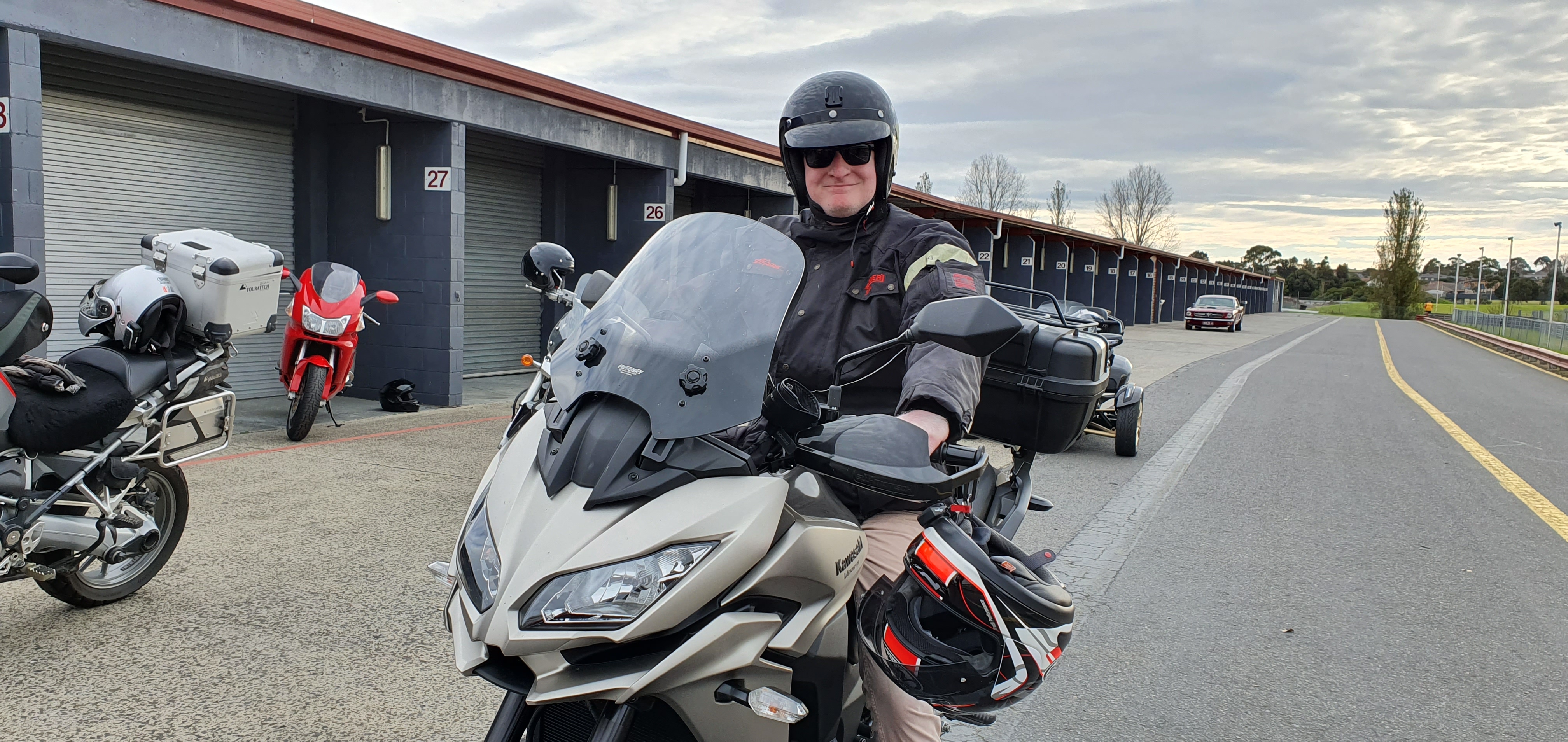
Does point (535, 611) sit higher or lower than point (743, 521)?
lower

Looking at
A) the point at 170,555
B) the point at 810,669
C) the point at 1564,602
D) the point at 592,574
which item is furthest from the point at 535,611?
the point at 1564,602

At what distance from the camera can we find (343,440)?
7.82m

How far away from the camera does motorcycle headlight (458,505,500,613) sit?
1.64 m

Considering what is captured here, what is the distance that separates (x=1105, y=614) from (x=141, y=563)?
4.05 metres

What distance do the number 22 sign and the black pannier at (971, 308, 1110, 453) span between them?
24.9 feet

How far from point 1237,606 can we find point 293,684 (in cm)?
391

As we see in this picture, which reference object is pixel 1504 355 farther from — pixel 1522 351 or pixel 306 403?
pixel 306 403

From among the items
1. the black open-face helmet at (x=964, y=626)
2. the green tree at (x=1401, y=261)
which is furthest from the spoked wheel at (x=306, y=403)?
the green tree at (x=1401, y=261)

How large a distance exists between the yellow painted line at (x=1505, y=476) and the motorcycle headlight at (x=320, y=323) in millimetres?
8372

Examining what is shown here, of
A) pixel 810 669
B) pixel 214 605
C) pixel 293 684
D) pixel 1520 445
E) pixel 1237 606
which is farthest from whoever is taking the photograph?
pixel 1520 445

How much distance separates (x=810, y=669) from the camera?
182 cm

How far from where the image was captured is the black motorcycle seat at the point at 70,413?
337 centimetres

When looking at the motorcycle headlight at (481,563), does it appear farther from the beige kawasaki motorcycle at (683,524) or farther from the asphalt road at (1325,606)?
the asphalt road at (1325,606)

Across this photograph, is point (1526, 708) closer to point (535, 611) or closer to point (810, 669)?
point (810, 669)
